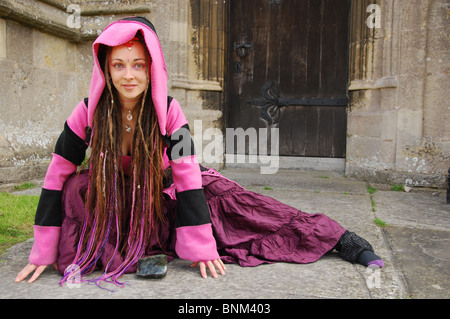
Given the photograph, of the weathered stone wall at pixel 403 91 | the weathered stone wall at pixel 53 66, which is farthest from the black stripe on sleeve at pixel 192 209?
the weathered stone wall at pixel 403 91

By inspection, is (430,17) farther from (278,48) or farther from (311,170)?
(311,170)

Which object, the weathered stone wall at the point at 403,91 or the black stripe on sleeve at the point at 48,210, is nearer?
the black stripe on sleeve at the point at 48,210

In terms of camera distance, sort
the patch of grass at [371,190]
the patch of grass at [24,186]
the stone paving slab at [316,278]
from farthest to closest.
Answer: the patch of grass at [371,190] < the patch of grass at [24,186] < the stone paving slab at [316,278]

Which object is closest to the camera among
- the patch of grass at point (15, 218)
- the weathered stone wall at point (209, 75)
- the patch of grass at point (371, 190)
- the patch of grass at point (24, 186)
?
the patch of grass at point (15, 218)

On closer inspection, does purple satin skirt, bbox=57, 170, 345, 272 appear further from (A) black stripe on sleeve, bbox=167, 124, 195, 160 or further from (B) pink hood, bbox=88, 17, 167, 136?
(B) pink hood, bbox=88, 17, 167, 136

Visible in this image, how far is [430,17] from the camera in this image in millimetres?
3736

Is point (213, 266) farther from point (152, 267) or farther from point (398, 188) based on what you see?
point (398, 188)

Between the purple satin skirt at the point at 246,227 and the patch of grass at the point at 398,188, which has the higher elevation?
the purple satin skirt at the point at 246,227

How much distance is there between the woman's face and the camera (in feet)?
5.39

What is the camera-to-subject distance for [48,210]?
5.44 feet

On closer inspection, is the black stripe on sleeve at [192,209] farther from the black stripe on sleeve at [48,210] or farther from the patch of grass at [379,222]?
the patch of grass at [379,222]

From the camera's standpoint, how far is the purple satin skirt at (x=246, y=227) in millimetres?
1746

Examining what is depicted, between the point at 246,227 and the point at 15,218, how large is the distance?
1.55 metres

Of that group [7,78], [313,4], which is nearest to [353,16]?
[313,4]
